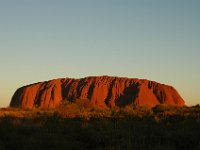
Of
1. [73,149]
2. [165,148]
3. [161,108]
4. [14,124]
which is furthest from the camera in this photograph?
[161,108]

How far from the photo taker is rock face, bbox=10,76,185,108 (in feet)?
329

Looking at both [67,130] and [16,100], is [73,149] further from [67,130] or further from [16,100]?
[16,100]

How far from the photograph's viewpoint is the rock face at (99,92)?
329ft

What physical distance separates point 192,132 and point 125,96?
83.0 m

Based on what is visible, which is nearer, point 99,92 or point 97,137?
point 97,137

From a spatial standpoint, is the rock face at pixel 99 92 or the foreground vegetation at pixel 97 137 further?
the rock face at pixel 99 92

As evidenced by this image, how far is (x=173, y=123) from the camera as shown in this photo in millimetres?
22781

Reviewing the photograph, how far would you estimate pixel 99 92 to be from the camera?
103m

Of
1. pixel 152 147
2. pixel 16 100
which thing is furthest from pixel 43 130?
pixel 16 100

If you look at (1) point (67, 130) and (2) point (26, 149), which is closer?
(2) point (26, 149)

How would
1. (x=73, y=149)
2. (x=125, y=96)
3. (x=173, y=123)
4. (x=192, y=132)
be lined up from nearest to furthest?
(x=73, y=149)
(x=192, y=132)
(x=173, y=123)
(x=125, y=96)

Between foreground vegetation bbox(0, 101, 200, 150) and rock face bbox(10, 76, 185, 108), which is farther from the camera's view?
rock face bbox(10, 76, 185, 108)

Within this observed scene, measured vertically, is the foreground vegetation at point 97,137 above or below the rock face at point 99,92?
below

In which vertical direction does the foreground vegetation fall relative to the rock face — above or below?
below
